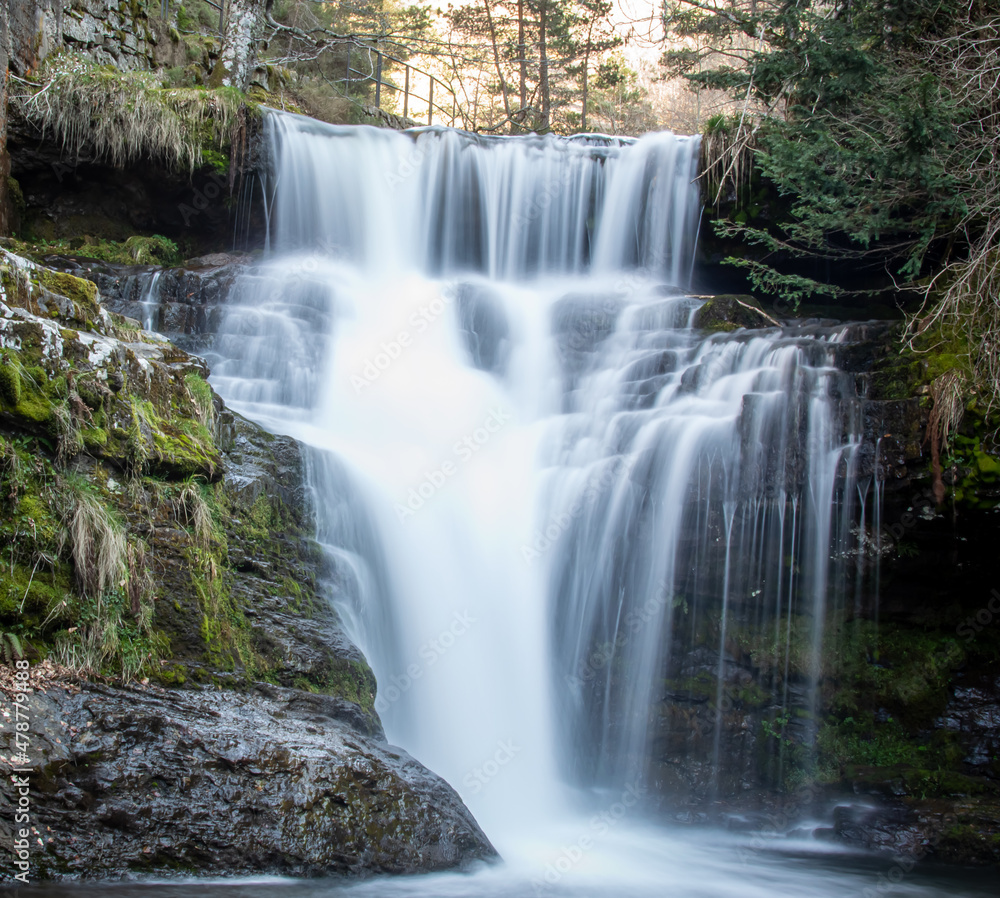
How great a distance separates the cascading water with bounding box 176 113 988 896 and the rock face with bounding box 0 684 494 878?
0.38 metres

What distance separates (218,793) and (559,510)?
4.18 meters

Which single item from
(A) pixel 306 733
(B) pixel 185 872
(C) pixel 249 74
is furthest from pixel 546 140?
(B) pixel 185 872

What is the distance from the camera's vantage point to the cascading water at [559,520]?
19.2 feet

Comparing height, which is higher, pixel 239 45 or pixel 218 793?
pixel 239 45

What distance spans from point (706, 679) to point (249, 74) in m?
11.1

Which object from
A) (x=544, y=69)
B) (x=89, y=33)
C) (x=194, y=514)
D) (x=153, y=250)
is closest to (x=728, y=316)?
(x=194, y=514)

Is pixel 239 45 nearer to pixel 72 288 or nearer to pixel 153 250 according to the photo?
pixel 153 250

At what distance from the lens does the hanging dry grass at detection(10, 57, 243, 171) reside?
33.3ft

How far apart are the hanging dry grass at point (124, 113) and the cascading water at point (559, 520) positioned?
2758mm

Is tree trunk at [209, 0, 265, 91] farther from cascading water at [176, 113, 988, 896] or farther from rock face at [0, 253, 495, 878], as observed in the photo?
rock face at [0, 253, 495, 878]

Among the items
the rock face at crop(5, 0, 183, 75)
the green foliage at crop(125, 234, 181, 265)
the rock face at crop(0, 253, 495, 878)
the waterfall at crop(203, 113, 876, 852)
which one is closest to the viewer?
the rock face at crop(0, 253, 495, 878)

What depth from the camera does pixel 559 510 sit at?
23.5 ft

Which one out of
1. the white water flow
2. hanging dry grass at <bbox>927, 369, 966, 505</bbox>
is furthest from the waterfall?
hanging dry grass at <bbox>927, 369, 966, 505</bbox>

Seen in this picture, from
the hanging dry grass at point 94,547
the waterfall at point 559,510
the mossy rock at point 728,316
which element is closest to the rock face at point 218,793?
the hanging dry grass at point 94,547
